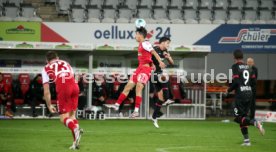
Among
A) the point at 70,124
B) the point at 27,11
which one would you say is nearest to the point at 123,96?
the point at 70,124

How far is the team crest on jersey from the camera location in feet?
105

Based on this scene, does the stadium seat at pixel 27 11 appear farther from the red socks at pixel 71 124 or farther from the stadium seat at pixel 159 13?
the red socks at pixel 71 124

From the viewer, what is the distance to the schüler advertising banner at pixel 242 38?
1251 inches

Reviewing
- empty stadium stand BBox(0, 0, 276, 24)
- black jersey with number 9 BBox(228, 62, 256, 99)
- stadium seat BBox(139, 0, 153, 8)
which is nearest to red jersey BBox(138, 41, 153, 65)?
black jersey with number 9 BBox(228, 62, 256, 99)

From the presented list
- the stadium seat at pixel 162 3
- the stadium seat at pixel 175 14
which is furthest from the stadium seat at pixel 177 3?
the stadium seat at pixel 175 14

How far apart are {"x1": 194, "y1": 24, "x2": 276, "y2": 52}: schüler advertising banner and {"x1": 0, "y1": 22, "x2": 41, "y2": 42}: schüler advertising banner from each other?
25.5 feet

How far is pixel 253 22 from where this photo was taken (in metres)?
32.7

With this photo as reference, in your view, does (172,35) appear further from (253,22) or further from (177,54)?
(253,22)

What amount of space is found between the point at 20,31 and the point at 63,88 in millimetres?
15824

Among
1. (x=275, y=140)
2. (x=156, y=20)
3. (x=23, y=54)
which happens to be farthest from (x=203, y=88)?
(x=275, y=140)

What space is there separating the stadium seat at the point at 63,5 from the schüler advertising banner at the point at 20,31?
3.24 m

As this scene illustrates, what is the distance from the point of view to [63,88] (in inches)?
538

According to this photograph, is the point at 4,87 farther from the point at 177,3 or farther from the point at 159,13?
the point at 177,3

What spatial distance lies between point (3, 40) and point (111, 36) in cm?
493
